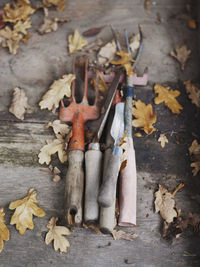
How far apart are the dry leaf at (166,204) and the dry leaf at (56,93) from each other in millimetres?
987

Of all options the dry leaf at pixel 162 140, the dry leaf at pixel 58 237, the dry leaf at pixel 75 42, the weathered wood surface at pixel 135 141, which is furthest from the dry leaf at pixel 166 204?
the dry leaf at pixel 75 42

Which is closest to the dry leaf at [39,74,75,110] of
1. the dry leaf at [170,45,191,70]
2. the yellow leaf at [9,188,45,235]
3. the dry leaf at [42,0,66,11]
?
the yellow leaf at [9,188,45,235]

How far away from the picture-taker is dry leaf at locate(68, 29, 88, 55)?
239cm

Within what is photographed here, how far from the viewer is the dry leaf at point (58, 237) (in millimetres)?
1714

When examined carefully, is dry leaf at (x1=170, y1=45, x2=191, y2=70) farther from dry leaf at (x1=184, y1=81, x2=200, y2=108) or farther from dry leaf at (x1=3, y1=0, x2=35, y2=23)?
dry leaf at (x1=3, y1=0, x2=35, y2=23)

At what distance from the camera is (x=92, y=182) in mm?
1704

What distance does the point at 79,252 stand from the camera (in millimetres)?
1729

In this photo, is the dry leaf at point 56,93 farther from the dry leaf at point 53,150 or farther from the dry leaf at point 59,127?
the dry leaf at point 53,150

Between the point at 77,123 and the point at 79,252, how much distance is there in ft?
2.79

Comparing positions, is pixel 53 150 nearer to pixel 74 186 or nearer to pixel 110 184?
pixel 74 186

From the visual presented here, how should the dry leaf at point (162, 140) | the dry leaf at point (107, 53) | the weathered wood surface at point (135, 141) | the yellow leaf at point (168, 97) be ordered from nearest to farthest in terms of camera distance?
the weathered wood surface at point (135, 141) → the dry leaf at point (162, 140) → the yellow leaf at point (168, 97) → the dry leaf at point (107, 53)

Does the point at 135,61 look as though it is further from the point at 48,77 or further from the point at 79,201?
the point at 79,201

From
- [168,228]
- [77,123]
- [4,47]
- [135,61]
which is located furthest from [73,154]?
[4,47]

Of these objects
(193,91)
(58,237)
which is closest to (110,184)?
(58,237)
